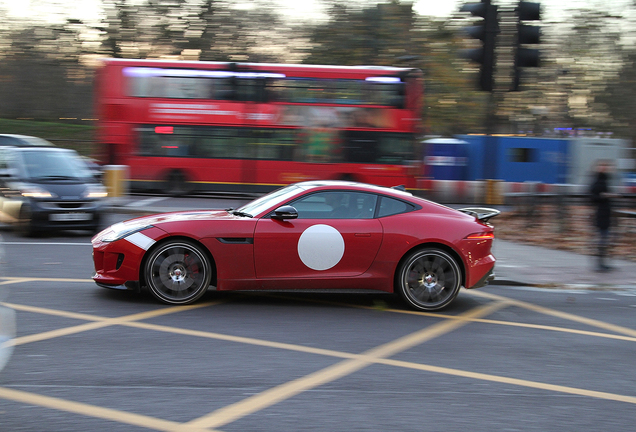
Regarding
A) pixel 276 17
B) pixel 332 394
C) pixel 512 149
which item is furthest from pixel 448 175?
pixel 332 394

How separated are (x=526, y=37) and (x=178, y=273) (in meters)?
5.66

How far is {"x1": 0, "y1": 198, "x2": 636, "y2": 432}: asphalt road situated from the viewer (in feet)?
12.5

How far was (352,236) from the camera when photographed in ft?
21.6

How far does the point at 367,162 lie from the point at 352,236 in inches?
493

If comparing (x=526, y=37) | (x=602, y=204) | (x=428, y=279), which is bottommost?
(x=428, y=279)

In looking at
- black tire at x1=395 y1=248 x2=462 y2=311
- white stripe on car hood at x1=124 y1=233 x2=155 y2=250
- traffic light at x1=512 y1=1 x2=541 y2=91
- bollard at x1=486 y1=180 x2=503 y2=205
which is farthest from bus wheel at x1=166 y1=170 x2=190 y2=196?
black tire at x1=395 y1=248 x2=462 y2=311

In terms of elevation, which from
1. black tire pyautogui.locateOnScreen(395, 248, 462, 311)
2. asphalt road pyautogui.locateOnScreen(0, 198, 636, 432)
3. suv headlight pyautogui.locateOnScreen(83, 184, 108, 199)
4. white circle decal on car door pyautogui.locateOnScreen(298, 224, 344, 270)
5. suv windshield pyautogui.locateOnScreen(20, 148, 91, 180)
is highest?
suv windshield pyautogui.locateOnScreen(20, 148, 91, 180)

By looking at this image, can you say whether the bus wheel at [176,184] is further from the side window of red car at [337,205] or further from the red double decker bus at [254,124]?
the side window of red car at [337,205]

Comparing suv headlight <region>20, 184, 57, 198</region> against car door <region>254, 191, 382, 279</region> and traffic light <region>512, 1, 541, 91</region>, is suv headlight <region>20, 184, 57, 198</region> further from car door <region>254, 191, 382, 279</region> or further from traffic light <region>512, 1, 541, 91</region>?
traffic light <region>512, 1, 541, 91</region>

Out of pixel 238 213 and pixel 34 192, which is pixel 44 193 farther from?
pixel 238 213

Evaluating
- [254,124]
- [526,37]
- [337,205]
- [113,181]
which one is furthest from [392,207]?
[254,124]

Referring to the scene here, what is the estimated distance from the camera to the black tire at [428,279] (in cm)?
671

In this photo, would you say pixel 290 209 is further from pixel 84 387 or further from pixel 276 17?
pixel 276 17

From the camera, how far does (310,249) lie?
21.4ft
